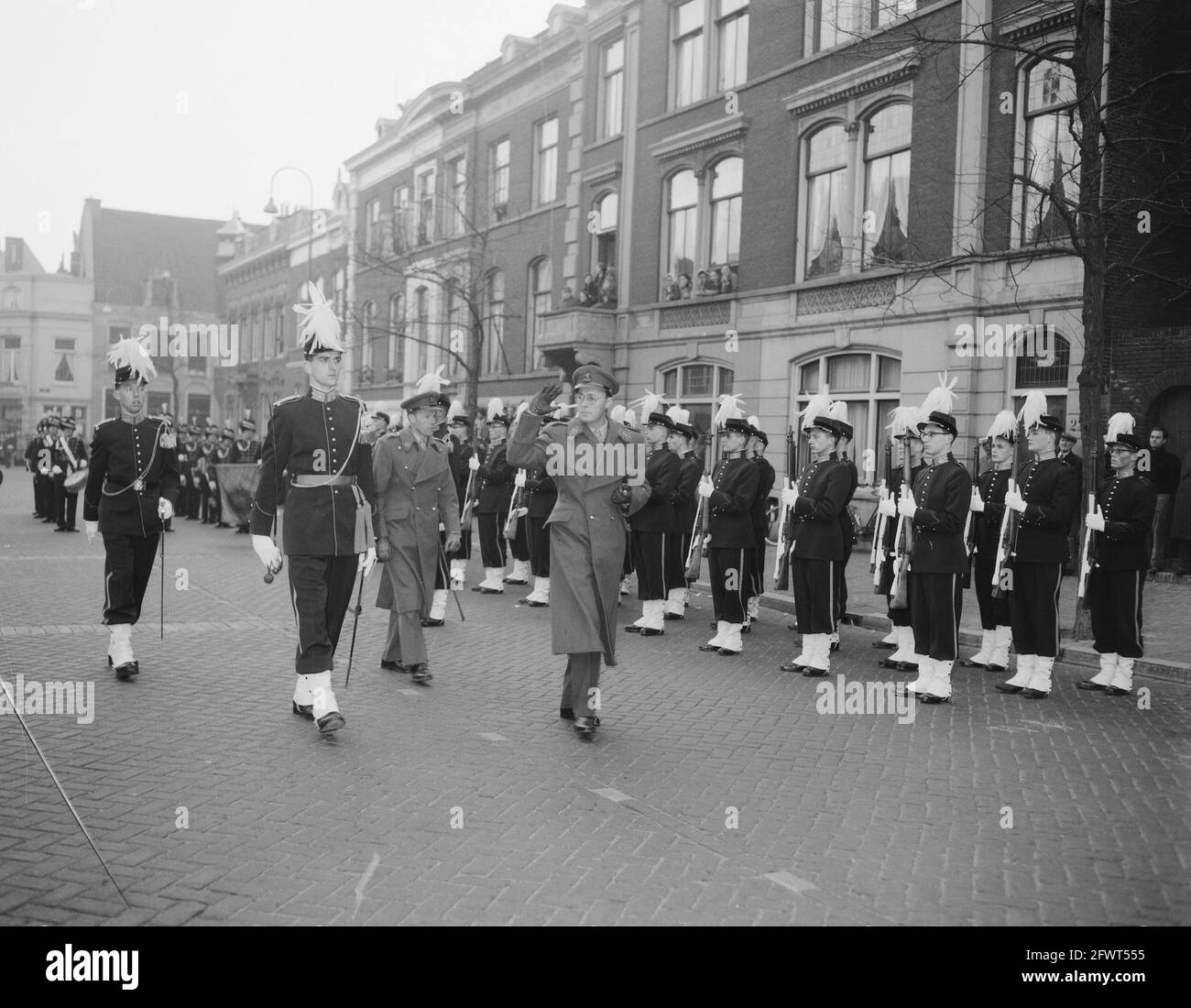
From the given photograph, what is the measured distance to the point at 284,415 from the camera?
687 cm

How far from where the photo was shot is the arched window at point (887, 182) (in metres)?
20.1

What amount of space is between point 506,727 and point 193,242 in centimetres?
7504

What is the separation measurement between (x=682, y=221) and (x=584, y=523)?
20.0 m

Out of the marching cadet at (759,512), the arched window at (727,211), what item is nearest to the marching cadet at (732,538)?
the marching cadet at (759,512)

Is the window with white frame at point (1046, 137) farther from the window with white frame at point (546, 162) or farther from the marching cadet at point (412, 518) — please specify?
the window with white frame at point (546, 162)

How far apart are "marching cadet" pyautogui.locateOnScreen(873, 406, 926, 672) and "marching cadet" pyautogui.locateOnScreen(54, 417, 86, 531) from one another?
16206 mm

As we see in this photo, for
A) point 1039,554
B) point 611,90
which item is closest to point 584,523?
point 1039,554

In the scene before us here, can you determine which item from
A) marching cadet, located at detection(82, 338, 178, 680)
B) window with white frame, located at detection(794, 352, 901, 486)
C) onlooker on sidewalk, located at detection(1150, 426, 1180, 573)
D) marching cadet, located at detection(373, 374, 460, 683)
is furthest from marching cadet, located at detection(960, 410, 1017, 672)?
window with white frame, located at detection(794, 352, 901, 486)

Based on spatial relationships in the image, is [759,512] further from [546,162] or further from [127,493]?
[546,162]

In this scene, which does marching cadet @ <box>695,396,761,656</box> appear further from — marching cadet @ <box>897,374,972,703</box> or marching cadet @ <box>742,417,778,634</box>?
marching cadet @ <box>897,374,972,703</box>

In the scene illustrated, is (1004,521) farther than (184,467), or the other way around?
(184,467)

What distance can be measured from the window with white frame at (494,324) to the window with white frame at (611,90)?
19.2 feet
